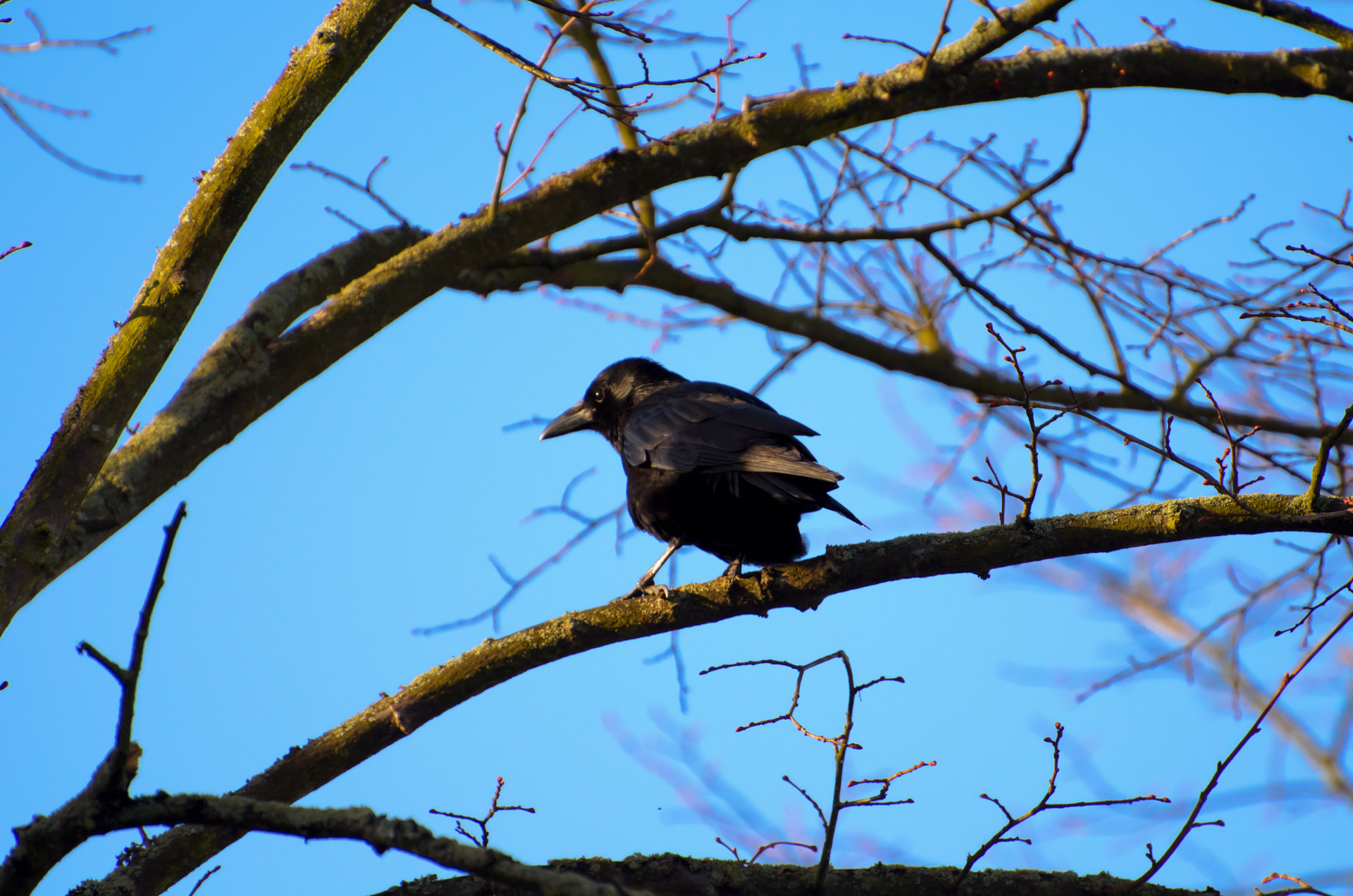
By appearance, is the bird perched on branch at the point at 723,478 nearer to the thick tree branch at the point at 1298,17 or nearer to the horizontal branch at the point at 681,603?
the horizontal branch at the point at 681,603

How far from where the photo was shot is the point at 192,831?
301 cm

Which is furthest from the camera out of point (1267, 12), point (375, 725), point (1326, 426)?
point (1326, 426)

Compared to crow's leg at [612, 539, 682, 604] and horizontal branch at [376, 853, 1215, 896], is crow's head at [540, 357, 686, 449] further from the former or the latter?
horizontal branch at [376, 853, 1215, 896]

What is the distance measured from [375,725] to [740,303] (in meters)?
3.87

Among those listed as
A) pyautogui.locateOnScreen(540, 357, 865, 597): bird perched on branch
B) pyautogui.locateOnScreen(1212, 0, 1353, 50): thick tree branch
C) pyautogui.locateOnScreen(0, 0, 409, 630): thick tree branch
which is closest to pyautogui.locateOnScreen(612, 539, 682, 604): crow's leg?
pyautogui.locateOnScreen(540, 357, 865, 597): bird perched on branch

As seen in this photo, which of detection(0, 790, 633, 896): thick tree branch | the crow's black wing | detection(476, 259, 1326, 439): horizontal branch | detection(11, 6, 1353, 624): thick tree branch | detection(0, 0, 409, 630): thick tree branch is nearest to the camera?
detection(0, 790, 633, 896): thick tree branch

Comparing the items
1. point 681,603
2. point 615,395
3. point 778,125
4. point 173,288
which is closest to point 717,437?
point 681,603

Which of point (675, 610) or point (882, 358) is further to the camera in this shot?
point (882, 358)

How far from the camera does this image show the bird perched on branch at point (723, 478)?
4137 millimetres

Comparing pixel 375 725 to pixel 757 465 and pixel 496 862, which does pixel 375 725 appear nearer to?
pixel 496 862

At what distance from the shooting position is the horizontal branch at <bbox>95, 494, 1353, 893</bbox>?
318 cm

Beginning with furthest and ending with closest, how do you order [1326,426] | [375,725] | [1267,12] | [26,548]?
[1326,426]
[1267,12]
[375,725]
[26,548]

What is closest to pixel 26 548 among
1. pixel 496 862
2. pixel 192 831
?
pixel 192 831

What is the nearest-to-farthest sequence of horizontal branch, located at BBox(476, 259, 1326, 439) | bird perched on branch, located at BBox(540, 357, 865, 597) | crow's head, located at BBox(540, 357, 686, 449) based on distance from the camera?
bird perched on branch, located at BBox(540, 357, 865, 597) → horizontal branch, located at BBox(476, 259, 1326, 439) → crow's head, located at BBox(540, 357, 686, 449)
